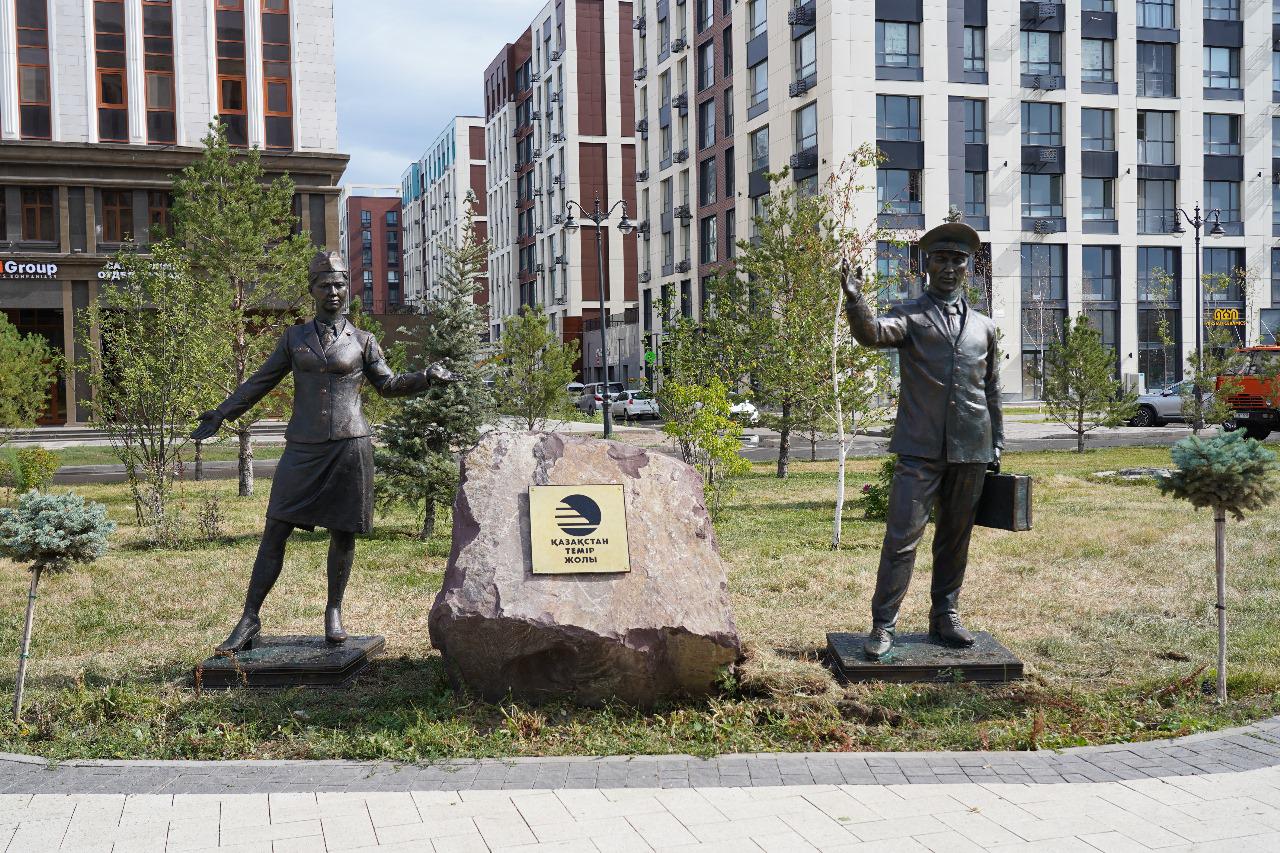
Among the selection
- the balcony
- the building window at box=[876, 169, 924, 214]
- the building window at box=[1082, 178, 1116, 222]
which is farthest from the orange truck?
the balcony

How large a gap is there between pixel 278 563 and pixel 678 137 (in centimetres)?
5212

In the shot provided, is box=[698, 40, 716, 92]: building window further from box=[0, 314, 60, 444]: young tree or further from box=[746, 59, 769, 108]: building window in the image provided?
box=[0, 314, 60, 444]: young tree

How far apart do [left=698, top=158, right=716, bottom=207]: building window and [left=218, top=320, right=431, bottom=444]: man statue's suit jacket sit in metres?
47.0

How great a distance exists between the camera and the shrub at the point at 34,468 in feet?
54.4

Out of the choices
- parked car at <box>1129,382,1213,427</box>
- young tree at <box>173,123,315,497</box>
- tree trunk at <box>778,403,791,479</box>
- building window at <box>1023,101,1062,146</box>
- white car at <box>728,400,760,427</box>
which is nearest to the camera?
white car at <box>728,400,760,427</box>

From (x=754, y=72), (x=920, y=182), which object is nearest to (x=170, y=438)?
(x=920, y=182)

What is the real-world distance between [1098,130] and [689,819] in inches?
1853

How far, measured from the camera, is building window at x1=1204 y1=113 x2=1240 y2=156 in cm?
4684

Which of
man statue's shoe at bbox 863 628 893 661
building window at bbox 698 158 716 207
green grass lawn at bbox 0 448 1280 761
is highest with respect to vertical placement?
building window at bbox 698 158 716 207

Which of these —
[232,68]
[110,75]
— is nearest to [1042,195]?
[232,68]

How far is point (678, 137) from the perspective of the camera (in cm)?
5656

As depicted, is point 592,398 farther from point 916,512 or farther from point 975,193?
point 916,512

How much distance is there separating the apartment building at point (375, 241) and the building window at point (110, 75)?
83968 millimetres

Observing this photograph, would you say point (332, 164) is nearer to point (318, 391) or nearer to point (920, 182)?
point (920, 182)
